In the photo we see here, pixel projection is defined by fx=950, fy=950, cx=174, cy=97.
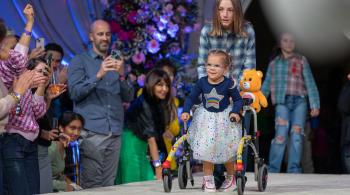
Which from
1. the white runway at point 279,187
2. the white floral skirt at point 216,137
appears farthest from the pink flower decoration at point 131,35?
the white floral skirt at point 216,137

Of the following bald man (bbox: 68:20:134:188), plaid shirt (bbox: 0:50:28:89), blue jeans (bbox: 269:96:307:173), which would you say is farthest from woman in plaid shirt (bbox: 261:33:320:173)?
plaid shirt (bbox: 0:50:28:89)

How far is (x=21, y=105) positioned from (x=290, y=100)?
12.2 ft

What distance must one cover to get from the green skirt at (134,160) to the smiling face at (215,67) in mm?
2323

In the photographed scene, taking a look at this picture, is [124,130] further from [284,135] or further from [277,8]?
[277,8]

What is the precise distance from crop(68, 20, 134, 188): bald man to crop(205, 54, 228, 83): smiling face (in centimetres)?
167

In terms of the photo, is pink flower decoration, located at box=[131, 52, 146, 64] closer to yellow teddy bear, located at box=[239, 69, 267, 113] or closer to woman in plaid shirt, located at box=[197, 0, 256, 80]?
woman in plaid shirt, located at box=[197, 0, 256, 80]

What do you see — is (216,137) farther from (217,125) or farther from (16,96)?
(16,96)

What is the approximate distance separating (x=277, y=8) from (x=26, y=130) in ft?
19.8

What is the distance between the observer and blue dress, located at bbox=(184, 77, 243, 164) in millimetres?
5859

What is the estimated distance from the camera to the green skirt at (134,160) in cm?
812

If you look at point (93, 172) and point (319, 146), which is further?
point (319, 146)

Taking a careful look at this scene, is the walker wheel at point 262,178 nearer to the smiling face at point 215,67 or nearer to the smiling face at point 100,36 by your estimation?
the smiling face at point 215,67

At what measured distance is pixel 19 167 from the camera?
19.2ft

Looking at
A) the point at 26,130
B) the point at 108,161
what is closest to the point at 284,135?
the point at 108,161
